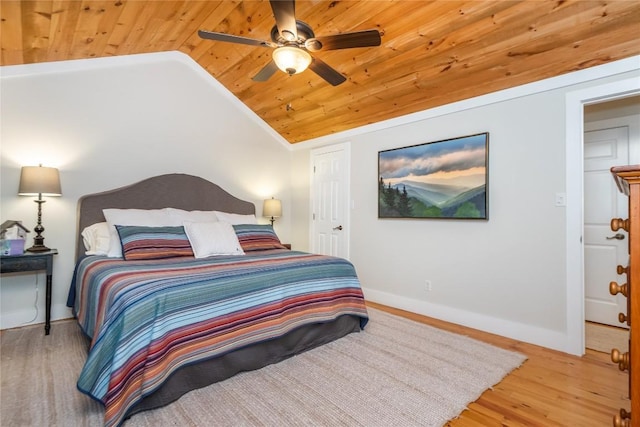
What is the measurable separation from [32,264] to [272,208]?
2.67 meters

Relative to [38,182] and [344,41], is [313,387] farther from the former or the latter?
[38,182]

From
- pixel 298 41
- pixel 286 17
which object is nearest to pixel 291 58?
pixel 298 41

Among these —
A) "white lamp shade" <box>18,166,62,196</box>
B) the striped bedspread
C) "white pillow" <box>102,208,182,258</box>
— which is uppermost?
"white lamp shade" <box>18,166,62,196</box>

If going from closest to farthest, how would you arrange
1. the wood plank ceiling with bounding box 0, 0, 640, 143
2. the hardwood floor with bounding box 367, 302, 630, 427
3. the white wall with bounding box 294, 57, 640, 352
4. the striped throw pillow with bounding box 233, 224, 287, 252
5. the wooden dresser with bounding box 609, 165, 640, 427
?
1. the wooden dresser with bounding box 609, 165, 640, 427
2. the hardwood floor with bounding box 367, 302, 630, 427
3. the wood plank ceiling with bounding box 0, 0, 640, 143
4. the white wall with bounding box 294, 57, 640, 352
5. the striped throw pillow with bounding box 233, 224, 287, 252

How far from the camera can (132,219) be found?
327cm

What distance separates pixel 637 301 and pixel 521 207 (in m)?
2.20

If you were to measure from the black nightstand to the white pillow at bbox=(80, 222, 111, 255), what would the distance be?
0.31m

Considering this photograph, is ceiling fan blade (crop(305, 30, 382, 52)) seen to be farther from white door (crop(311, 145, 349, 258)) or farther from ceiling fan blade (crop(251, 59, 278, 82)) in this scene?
white door (crop(311, 145, 349, 258))

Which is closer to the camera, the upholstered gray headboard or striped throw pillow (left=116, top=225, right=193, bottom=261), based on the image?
striped throw pillow (left=116, top=225, right=193, bottom=261)

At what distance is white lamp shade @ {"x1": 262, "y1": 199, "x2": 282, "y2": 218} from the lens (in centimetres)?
473

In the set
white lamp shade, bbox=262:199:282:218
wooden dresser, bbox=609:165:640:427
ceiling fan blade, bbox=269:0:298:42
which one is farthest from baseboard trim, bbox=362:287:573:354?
ceiling fan blade, bbox=269:0:298:42

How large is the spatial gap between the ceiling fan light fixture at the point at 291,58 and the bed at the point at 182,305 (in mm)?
1443

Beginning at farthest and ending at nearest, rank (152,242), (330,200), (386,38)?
(330,200) → (152,242) → (386,38)

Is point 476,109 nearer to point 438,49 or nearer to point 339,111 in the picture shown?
point 438,49
